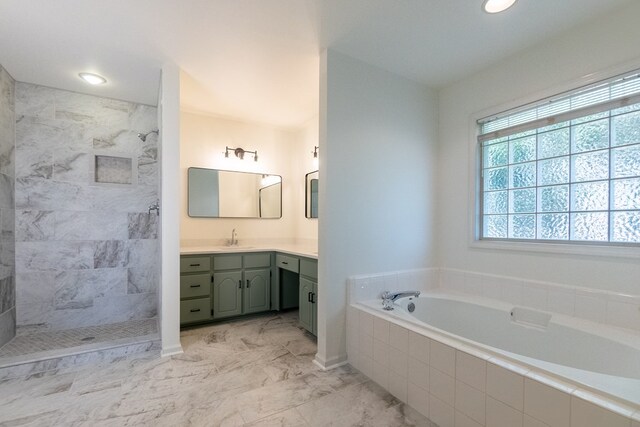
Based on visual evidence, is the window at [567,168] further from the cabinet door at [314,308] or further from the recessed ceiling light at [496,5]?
the cabinet door at [314,308]

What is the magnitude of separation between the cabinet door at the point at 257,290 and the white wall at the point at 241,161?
0.70m

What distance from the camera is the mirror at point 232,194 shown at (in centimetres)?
357

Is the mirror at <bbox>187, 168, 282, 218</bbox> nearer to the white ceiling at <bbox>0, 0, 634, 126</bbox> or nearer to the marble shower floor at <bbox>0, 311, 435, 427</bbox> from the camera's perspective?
the white ceiling at <bbox>0, 0, 634, 126</bbox>

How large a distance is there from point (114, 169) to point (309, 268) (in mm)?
2334

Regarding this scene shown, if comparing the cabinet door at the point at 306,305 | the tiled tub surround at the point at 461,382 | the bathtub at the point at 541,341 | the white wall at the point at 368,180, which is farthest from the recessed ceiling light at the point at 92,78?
the bathtub at the point at 541,341

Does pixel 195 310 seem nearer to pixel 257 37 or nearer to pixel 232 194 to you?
pixel 232 194

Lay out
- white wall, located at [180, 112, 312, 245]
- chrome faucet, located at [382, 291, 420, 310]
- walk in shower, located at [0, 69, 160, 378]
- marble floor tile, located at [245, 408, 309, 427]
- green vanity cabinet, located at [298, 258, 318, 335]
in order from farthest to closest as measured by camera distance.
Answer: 1. white wall, located at [180, 112, 312, 245]
2. green vanity cabinet, located at [298, 258, 318, 335]
3. walk in shower, located at [0, 69, 160, 378]
4. chrome faucet, located at [382, 291, 420, 310]
5. marble floor tile, located at [245, 408, 309, 427]

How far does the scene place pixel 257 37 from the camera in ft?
6.88

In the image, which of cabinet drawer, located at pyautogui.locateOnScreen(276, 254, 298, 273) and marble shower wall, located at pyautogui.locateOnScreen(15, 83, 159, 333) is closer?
marble shower wall, located at pyautogui.locateOnScreen(15, 83, 159, 333)

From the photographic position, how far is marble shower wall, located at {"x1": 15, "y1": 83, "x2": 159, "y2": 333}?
2.76 metres

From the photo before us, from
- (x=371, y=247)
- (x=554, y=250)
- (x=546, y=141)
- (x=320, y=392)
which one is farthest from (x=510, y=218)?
(x=320, y=392)

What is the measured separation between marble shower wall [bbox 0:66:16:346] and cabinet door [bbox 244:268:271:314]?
201 centimetres

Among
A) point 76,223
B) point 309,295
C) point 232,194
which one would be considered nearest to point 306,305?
point 309,295

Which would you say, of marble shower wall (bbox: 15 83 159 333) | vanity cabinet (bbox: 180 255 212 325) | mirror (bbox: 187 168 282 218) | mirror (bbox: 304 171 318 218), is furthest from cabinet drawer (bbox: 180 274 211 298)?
mirror (bbox: 304 171 318 218)
